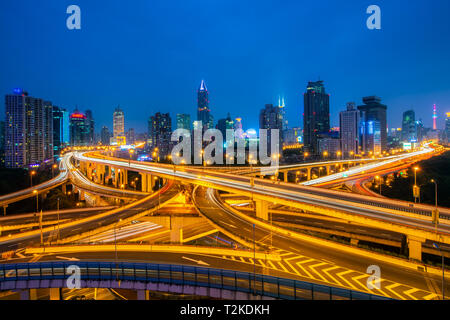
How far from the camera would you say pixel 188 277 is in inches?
651

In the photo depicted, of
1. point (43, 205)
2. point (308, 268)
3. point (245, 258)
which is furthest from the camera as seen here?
point (43, 205)

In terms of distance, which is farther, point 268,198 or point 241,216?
point 241,216

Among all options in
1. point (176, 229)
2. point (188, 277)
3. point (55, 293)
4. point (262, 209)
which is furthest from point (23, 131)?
point (188, 277)

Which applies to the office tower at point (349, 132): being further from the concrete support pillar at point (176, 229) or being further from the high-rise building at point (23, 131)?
the high-rise building at point (23, 131)

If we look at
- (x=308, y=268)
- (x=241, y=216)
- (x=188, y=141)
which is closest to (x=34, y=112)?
(x=188, y=141)

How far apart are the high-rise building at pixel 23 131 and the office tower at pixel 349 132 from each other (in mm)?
176597

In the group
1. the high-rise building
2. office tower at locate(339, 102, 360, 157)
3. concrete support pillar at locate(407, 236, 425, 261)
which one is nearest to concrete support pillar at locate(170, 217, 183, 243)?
concrete support pillar at locate(407, 236, 425, 261)

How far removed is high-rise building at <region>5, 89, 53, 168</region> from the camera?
11381 cm

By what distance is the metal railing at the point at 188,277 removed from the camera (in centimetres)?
1411

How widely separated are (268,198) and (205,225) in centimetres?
1263

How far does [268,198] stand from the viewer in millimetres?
30875

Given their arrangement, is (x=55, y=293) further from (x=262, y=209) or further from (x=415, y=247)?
(x=415, y=247)
